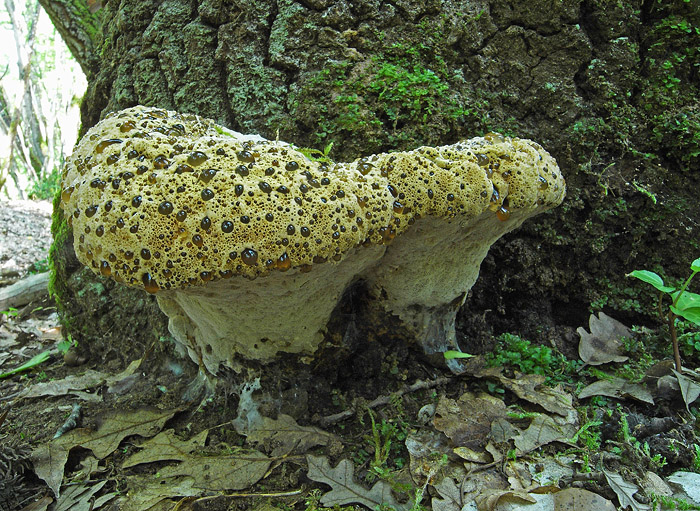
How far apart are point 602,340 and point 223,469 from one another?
234cm

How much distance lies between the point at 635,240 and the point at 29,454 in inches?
143

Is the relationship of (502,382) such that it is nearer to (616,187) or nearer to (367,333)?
(367,333)

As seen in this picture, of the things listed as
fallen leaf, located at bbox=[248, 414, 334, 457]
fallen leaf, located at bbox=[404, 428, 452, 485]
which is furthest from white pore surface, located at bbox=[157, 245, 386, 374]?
fallen leaf, located at bbox=[404, 428, 452, 485]

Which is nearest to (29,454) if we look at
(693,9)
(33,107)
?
(693,9)

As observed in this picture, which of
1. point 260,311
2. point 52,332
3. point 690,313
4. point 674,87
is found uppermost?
point 674,87

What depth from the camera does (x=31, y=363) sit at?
3.42 m

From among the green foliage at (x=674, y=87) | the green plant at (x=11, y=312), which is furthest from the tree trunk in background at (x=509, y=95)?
the green plant at (x=11, y=312)

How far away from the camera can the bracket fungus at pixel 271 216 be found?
1475mm

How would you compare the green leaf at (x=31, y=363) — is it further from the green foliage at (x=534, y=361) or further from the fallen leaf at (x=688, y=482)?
the fallen leaf at (x=688, y=482)

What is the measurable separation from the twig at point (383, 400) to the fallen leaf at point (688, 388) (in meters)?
1.13

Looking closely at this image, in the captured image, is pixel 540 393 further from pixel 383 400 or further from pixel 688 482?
pixel 383 400

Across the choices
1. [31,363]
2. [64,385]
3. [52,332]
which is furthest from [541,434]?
[52,332]

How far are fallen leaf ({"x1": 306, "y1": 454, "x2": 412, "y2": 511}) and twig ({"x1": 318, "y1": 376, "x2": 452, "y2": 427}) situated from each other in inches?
9.3

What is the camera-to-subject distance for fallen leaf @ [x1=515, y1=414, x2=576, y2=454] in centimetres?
203
